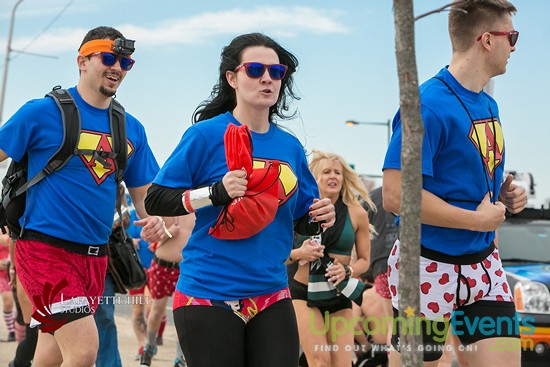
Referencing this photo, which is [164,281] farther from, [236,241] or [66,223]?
[236,241]

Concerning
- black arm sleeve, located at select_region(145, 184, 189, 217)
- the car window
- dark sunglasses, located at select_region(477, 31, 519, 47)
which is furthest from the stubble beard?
the car window

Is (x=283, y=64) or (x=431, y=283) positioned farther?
(x=283, y=64)

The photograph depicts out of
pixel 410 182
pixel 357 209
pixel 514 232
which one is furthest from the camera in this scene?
pixel 514 232

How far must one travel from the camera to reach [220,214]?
4520mm

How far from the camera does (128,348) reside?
11.6m

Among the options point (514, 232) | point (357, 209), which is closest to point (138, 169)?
point (357, 209)

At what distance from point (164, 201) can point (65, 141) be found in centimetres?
113

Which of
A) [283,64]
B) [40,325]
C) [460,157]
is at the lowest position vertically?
[40,325]

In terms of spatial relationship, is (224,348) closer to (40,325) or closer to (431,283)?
(431,283)

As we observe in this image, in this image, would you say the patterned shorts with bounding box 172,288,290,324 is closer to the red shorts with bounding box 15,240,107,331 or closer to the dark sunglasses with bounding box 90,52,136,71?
the red shorts with bounding box 15,240,107,331

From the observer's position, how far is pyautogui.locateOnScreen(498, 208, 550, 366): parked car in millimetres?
8648

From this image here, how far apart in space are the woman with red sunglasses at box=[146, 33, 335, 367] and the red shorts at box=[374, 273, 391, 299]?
4.13 metres

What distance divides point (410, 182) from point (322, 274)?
4230 mm

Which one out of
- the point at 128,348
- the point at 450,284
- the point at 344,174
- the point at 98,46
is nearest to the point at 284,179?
the point at 450,284
